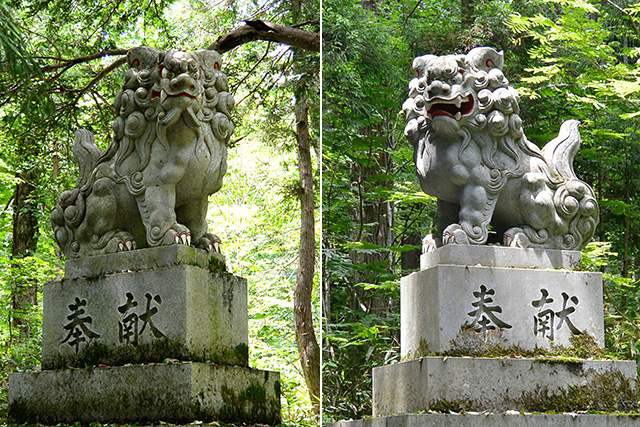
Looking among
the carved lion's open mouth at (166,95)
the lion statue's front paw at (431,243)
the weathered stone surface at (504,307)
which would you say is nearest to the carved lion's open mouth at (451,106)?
the lion statue's front paw at (431,243)

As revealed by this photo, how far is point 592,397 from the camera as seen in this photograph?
4246 millimetres

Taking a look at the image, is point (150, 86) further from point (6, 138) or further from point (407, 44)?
point (6, 138)

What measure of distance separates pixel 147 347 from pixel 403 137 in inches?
201

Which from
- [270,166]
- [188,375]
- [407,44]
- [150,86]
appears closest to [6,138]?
[270,166]

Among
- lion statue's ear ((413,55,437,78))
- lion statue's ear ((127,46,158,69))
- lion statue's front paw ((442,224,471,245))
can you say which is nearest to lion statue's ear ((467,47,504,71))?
lion statue's ear ((413,55,437,78))

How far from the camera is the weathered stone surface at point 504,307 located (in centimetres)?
429

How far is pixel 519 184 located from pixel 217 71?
1.98 meters

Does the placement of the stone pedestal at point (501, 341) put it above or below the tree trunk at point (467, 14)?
below

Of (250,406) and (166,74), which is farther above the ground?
(166,74)

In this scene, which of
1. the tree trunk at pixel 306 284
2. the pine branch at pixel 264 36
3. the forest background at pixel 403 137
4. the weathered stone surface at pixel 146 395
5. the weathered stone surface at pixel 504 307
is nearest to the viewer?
the weathered stone surface at pixel 146 395

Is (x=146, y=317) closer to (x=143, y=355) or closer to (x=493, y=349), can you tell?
(x=143, y=355)

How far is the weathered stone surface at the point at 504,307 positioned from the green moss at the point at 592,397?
25cm

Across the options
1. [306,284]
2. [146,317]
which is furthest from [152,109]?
[306,284]

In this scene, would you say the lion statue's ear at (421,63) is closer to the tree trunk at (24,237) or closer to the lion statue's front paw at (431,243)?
the lion statue's front paw at (431,243)
